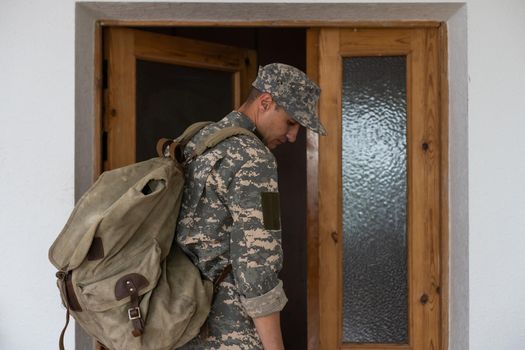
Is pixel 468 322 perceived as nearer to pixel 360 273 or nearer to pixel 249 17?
pixel 360 273

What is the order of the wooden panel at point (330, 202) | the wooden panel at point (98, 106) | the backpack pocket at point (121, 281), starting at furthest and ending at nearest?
the wooden panel at point (330, 202)
the wooden panel at point (98, 106)
the backpack pocket at point (121, 281)

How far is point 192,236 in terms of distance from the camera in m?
2.09

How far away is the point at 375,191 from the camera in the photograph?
3098mm

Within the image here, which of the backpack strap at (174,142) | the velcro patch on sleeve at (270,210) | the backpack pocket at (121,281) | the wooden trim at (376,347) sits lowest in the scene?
the wooden trim at (376,347)

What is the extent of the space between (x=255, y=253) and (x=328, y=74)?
134 cm

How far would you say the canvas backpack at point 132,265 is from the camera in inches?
74.9

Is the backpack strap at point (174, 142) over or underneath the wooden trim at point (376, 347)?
over

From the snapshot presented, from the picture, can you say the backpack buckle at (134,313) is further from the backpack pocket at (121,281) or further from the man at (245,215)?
the man at (245,215)

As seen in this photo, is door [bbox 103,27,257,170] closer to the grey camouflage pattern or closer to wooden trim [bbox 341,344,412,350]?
the grey camouflage pattern

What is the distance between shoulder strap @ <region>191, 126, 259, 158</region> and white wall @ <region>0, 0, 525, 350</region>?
0.95 meters

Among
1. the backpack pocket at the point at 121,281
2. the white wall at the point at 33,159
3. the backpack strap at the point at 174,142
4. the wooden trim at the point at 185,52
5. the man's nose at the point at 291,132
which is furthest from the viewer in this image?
the wooden trim at the point at 185,52

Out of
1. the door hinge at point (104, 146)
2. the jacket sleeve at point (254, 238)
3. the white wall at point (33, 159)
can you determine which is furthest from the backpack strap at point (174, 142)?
the door hinge at point (104, 146)

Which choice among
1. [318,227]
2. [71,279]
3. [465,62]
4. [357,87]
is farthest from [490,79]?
[71,279]

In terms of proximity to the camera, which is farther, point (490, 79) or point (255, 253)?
point (490, 79)
